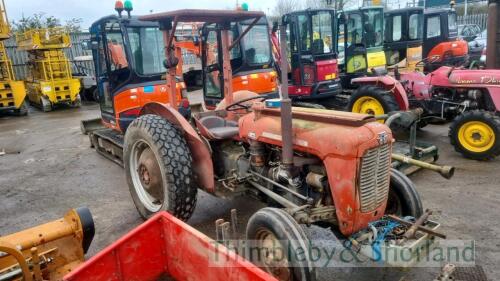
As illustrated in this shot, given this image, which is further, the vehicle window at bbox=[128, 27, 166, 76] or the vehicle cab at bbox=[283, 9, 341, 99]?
the vehicle cab at bbox=[283, 9, 341, 99]

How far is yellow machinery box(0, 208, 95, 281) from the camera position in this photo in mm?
2432

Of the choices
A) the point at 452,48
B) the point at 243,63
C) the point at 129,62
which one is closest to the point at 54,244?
the point at 129,62

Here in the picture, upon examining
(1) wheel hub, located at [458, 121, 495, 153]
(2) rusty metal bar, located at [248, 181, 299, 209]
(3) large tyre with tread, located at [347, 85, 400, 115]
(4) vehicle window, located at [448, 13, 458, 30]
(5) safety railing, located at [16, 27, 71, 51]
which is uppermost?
(5) safety railing, located at [16, 27, 71, 51]

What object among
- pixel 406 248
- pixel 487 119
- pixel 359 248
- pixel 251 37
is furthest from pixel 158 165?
pixel 251 37

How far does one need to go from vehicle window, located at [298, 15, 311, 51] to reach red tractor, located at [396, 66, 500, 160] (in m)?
1.90

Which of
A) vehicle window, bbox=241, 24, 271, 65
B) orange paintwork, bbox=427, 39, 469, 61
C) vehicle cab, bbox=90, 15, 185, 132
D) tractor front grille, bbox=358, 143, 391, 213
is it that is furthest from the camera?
orange paintwork, bbox=427, 39, 469, 61

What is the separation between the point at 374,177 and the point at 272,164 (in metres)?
0.83

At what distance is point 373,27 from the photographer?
8906 millimetres

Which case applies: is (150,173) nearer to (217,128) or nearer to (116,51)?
(217,128)

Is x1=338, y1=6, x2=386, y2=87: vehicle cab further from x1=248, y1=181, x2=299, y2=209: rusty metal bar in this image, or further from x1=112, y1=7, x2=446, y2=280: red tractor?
x1=248, y1=181, x2=299, y2=209: rusty metal bar

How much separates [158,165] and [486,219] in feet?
9.82

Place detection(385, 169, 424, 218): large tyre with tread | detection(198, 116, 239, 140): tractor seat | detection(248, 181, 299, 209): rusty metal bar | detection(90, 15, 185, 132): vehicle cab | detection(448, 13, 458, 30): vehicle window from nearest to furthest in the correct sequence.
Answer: detection(248, 181, 299, 209): rusty metal bar
detection(385, 169, 424, 218): large tyre with tread
detection(198, 116, 239, 140): tractor seat
detection(90, 15, 185, 132): vehicle cab
detection(448, 13, 458, 30): vehicle window

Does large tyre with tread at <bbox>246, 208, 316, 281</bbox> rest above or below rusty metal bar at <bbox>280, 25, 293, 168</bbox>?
below

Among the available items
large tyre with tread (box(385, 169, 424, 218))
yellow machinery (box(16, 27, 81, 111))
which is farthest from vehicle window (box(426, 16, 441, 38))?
yellow machinery (box(16, 27, 81, 111))
